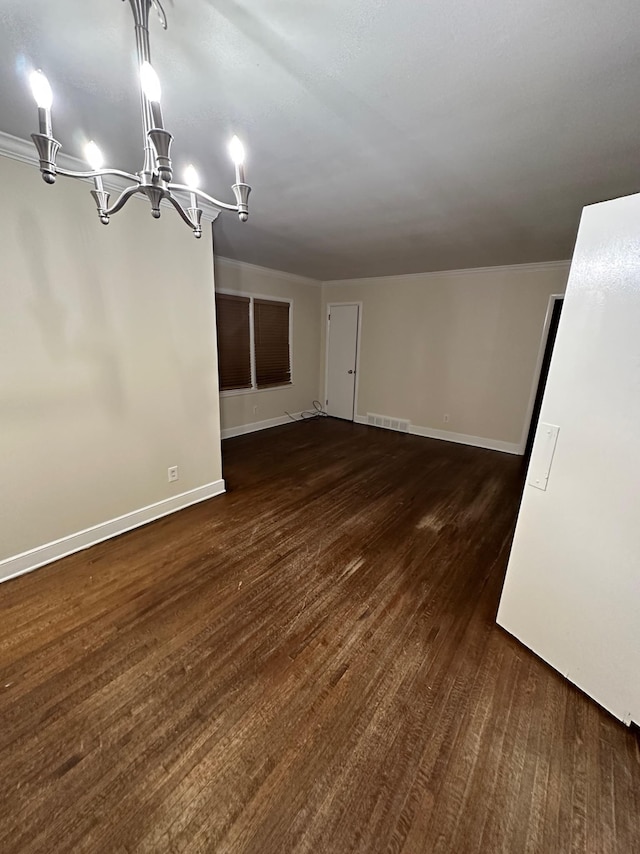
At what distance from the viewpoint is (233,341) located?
15.3 ft

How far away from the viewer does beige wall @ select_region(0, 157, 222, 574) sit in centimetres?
190

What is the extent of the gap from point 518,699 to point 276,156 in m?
2.88

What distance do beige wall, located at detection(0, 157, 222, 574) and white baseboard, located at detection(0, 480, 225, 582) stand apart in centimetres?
5

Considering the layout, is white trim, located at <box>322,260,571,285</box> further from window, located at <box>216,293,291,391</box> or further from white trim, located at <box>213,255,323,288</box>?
window, located at <box>216,293,291,391</box>

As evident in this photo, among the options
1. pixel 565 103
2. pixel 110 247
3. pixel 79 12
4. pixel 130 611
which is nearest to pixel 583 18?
pixel 565 103

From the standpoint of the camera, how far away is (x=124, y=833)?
3.36 ft

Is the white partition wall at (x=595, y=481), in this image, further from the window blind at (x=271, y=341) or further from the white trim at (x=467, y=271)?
the window blind at (x=271, y=341)

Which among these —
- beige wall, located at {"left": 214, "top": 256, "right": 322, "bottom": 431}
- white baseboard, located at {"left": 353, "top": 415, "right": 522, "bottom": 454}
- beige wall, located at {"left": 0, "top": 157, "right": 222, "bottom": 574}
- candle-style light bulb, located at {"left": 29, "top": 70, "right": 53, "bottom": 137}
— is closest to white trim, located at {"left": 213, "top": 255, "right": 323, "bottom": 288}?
beige wall, located at {"left": 214, "top": 256, "right": 322, "bottom": 431}

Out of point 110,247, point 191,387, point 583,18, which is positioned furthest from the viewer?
point 191,387

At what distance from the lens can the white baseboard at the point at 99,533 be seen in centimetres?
208

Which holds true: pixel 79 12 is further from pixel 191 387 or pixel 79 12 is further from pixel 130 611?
pixel 130 611

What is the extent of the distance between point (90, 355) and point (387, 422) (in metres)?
4.30

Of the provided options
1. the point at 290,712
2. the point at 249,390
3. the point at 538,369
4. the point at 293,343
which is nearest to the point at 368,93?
the point at 290,712

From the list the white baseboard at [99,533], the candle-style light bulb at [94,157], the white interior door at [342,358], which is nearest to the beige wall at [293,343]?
the white interior door at [342,358]
